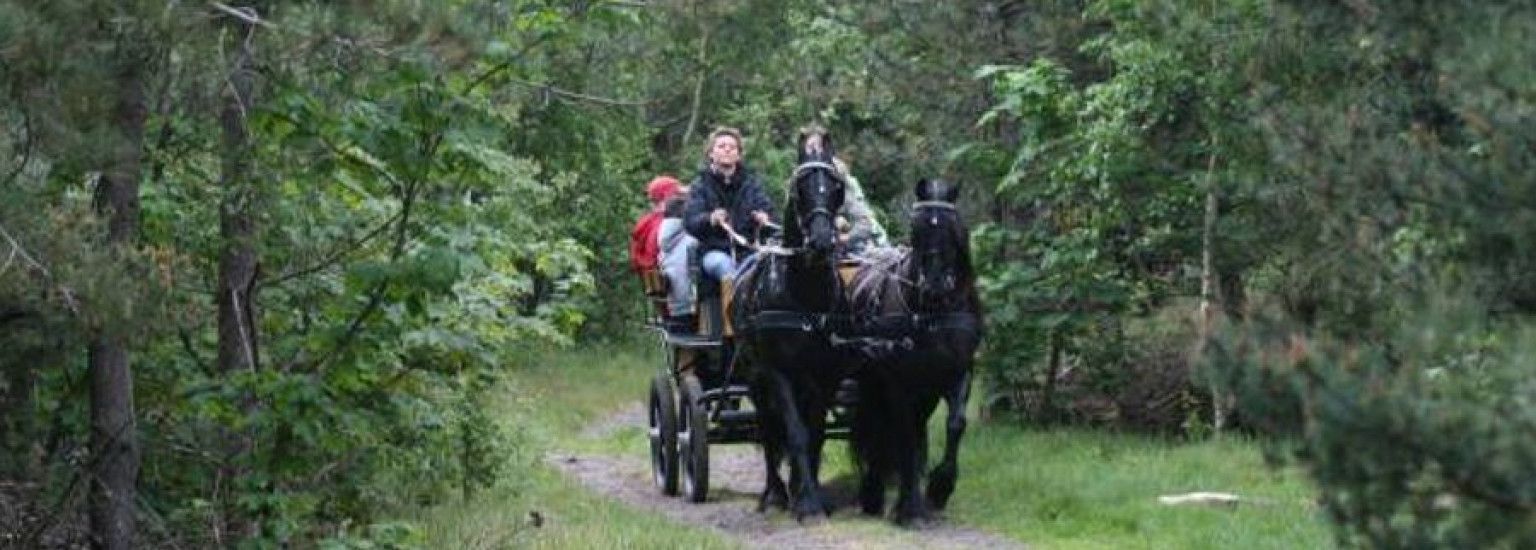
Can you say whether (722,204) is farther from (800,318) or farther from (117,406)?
(117,406)

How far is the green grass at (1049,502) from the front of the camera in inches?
453

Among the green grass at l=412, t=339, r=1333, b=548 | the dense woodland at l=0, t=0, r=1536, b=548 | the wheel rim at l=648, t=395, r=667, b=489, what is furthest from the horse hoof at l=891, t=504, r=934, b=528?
the wheel rim at l=648, t=395, r=667, b=489

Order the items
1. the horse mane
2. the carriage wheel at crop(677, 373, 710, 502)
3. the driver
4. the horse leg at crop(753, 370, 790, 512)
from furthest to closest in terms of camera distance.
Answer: the carriage wheel at crop(677, 373, 710, 502), the driver, the horse leg at crop(753, 370, 790, 512), the horse mane

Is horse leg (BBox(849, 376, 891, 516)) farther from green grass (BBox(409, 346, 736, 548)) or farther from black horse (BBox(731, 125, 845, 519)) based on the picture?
green grass (BBox(409, 346, 736, 548))

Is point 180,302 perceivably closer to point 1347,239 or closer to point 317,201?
point 317,201

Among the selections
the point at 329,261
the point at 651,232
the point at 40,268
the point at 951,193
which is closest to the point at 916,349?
the point at 951,193

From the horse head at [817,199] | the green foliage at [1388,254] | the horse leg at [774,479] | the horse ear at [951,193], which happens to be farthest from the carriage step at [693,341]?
the green foliage at [1388,254]

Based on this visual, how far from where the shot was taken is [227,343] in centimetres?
991

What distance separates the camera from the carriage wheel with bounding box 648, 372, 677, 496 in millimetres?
15203

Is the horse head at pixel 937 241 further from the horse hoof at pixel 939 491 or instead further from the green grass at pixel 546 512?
the green grass at pixel 546 512

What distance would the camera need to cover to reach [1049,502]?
44.2 feet

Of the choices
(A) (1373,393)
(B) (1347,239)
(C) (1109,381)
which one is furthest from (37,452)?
(C) (1109,381)

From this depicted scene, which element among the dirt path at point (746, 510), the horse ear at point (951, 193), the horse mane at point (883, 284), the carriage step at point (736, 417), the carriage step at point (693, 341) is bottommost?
the dirt path at point (746, 510)

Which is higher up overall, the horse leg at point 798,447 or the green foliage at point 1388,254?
the green foliage at point 1388,254
